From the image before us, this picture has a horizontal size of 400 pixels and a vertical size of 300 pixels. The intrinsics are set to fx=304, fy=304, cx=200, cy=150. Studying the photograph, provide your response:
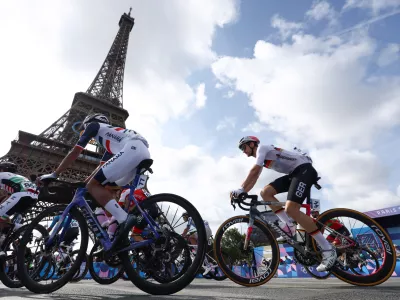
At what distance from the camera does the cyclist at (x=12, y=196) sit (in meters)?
5.23

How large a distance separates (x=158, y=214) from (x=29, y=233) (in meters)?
1.50

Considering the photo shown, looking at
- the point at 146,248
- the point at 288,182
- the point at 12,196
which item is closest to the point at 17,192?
the point at 12,196

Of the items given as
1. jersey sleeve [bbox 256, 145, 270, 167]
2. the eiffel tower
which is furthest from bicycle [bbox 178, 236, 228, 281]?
the eiffel tower

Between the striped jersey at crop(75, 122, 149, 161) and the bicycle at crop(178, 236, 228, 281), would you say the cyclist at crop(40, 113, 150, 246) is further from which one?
the bicycle at crop(178, 236, 228, 281)

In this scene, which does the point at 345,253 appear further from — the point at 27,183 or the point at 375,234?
the point at 27,183

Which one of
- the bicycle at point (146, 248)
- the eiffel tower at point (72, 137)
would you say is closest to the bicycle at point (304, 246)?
the bicycle at point (146, 248)

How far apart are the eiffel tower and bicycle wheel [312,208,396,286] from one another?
85.0 ft

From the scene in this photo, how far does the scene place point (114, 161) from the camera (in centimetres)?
332

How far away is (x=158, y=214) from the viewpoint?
316cm

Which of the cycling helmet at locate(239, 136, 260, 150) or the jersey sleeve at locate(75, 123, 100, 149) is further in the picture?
the cycling helmet at locate(239, 136, 260, 150)

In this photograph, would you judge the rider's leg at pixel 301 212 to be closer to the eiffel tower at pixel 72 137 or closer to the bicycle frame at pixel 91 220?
the bicycle frame at pixel 91 220

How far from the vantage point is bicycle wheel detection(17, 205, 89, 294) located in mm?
3104

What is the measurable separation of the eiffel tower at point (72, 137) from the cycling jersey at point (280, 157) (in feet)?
82.0

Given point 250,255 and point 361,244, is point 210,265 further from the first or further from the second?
point 361,244
